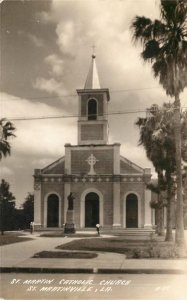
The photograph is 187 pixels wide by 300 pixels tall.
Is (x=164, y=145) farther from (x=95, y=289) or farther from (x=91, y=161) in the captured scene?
(x=91, y=161)

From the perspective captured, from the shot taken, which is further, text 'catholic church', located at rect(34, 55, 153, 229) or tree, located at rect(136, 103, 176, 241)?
text 'catholic church', located at rect(34, 55, 153, 229)

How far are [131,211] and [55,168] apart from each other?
8.21 meters

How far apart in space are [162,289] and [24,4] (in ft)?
24.4

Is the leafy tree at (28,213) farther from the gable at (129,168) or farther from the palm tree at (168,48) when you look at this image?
the palm tree at (168,48)

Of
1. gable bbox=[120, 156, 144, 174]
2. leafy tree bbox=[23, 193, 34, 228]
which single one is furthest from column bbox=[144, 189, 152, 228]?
leafy tree bbox=[23, 193, 34, 228]

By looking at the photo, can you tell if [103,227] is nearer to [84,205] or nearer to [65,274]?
[84,205]

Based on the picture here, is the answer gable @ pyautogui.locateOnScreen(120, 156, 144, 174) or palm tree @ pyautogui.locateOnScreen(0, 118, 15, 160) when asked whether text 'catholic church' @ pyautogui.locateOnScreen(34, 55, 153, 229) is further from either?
palm tree @ pyautogui.locateOnScreen(0, 118, 15, 160)

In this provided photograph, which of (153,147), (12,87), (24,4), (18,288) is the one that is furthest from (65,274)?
(153,147)

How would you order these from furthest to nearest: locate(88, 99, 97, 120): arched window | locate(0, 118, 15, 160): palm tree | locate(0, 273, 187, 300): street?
locate(88, 99, 97, 120): arched window, locate(0, 118, 15, 160): palm tree, locate(0, 273, 187, 300): street

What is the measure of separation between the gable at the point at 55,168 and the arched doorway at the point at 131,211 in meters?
6.86

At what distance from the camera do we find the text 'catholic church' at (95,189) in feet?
142

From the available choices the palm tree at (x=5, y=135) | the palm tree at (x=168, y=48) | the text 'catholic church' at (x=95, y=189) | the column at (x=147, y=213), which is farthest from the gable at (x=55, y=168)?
the palm tree at (x=168, y=48)

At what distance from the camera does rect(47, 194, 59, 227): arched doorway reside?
43531mm

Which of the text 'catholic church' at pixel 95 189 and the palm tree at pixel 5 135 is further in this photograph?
the text 'catholic church' at pixel 95 189
